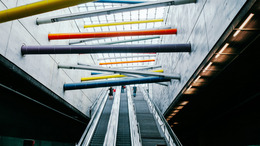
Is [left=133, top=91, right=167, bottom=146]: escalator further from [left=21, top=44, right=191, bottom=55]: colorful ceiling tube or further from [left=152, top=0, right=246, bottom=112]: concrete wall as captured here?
[left=21, top=44, right=191, bottom=55]: colorful ceiling tube

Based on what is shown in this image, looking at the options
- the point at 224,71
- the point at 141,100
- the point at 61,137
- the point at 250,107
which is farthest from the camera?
the point at 141,100

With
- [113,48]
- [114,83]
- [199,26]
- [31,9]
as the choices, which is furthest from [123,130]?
[31,9]

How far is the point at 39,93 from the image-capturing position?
34.1 ft

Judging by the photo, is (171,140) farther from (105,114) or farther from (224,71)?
(105,114)

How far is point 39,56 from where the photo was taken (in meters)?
10.1

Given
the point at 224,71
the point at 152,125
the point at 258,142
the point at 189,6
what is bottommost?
the point at 258,142

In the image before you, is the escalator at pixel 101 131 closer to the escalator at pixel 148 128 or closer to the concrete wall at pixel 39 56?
the concrete wall at pixel 39 56

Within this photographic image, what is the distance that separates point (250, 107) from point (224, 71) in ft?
18.4

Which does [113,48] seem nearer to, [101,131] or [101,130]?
[101,131]

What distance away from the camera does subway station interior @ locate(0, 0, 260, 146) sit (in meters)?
6.67

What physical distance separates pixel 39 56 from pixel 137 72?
5.07 m

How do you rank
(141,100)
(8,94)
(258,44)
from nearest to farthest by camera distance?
1. (258,44)
2. (8,94)
3. (141,100)

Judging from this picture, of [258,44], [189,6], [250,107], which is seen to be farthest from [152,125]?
[258,44]

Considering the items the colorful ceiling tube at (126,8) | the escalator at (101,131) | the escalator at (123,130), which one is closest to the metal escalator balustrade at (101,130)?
the escalator at (101,131)
